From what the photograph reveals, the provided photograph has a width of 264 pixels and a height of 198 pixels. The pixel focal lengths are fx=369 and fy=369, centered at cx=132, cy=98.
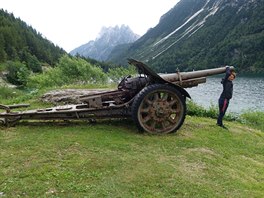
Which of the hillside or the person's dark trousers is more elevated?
the hillside

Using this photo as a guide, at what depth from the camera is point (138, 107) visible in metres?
10.3

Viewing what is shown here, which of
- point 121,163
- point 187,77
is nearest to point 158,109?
point 187,77

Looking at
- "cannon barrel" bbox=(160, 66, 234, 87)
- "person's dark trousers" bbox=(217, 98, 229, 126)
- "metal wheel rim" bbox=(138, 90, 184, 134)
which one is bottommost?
"person's dark trousers" bbox=(217, 98, 229, 126)

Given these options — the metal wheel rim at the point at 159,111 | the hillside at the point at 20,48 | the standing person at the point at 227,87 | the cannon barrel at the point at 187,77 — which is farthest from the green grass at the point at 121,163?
the hillside at the point at 20,48

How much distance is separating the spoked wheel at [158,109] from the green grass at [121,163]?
34 cm

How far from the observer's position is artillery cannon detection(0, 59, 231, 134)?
34.4ft

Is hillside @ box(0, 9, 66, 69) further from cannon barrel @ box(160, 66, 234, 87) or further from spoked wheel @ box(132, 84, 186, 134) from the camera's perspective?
spoked wheel @ box(132, 84, 186, 134)

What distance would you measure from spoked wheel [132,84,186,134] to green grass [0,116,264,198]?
34 centimetres

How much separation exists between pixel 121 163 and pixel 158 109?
2.99 m

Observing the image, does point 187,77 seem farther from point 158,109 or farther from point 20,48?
point 20,48

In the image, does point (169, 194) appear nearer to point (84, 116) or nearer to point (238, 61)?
point (84, 116)

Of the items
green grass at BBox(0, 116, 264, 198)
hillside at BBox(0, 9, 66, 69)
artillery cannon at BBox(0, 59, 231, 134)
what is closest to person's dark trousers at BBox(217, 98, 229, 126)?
green grass at BBox(0, 116, 264, 198)

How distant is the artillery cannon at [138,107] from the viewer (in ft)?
34.4

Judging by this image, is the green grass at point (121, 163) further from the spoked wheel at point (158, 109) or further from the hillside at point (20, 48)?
the hillside at point (20, 48)
